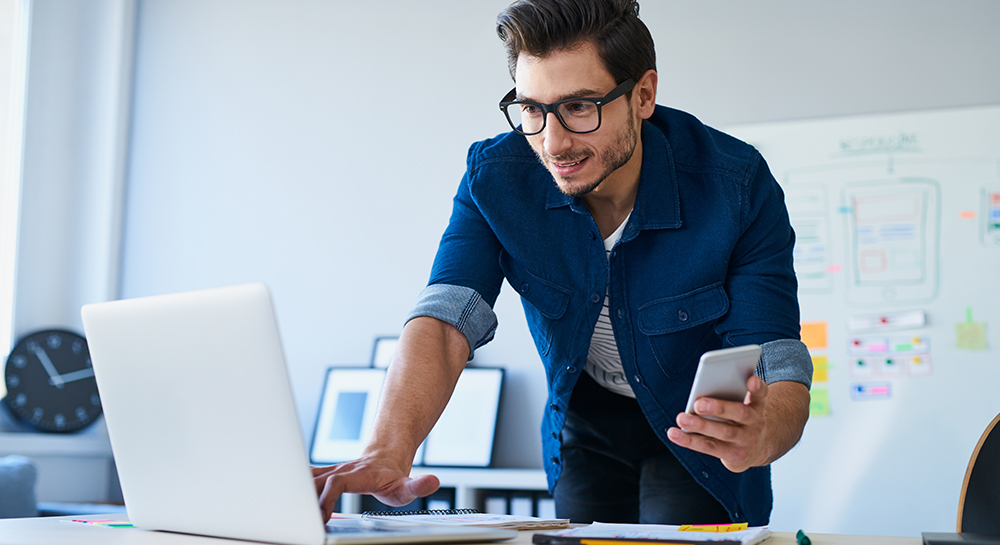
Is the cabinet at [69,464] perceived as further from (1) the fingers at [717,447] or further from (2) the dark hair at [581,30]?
(1) the fingers at [717,447]

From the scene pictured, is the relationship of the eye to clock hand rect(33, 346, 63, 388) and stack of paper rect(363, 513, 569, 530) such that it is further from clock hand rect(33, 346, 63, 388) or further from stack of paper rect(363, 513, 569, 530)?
clock hand rect(33, 346, 63, 388)

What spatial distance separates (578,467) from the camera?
151cm

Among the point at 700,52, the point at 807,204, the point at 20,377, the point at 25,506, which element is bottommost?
the point at 25,506

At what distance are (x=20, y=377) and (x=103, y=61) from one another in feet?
4.43

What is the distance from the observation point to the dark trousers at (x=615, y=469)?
138cm

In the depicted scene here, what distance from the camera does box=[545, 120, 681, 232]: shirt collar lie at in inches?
54.2

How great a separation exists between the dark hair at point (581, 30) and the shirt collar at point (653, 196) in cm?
14

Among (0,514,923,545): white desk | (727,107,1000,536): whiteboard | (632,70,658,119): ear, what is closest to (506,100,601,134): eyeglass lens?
(632,70,658,119): ear

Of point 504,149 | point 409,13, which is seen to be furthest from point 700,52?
point 504,149

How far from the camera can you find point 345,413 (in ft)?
9.80

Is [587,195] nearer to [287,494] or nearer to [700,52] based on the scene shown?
[287,494]

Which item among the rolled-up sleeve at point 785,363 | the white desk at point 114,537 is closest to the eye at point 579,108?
the rolled-up sleeve at point 785,363

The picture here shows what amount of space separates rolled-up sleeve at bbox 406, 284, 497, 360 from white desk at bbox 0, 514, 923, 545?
45 cm

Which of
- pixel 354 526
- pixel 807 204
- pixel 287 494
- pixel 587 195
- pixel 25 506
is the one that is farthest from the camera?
pixel 807 204
